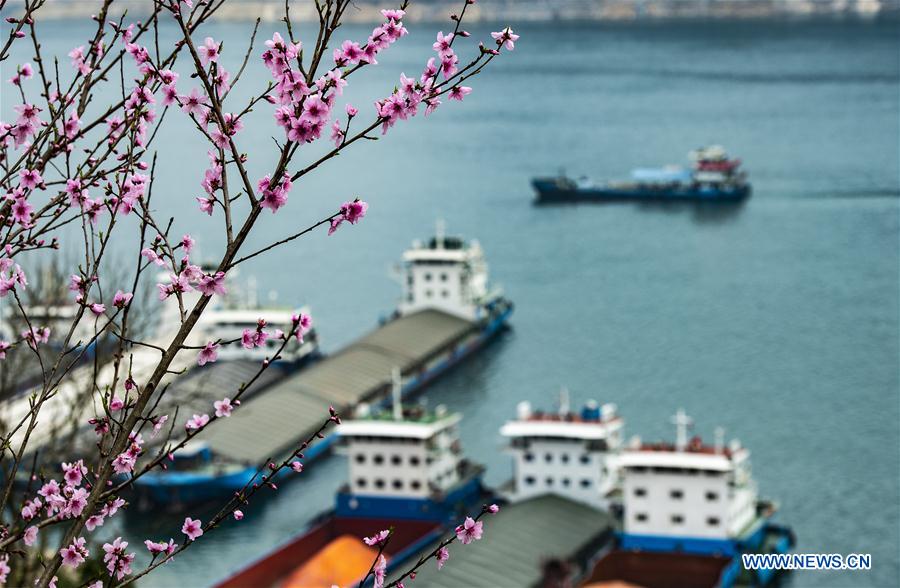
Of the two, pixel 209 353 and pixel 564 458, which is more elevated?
pixel 209 353

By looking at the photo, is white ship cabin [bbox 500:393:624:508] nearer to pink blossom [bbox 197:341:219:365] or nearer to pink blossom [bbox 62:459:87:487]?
pink blossom [bbox 62:459:87:487]

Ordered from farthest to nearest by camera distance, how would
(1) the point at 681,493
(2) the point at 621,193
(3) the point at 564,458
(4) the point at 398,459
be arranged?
(2) the point at 621,193, (4) the point at 398,459, (3) the point at 564,458, (1) the point at 681,493

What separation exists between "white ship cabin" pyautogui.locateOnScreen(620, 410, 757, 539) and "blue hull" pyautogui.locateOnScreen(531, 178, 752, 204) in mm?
45064

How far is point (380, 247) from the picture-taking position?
63.4 metres

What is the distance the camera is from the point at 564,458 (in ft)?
104

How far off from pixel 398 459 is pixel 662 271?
26487 millimetres

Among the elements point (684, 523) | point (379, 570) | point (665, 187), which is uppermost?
point (379, 570)

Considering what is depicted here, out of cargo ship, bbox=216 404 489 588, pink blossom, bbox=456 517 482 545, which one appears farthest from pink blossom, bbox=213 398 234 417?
cargo ship, bbox=216 404 489 588

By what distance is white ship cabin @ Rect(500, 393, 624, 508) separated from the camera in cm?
3156

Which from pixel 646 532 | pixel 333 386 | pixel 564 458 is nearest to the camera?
pixel 646 532

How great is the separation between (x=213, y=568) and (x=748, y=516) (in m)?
10.2

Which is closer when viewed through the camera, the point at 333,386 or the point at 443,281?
the point at 333,386

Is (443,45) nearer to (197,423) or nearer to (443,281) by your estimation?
(197,423)

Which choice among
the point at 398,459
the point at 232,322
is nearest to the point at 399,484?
the point at 398,459
